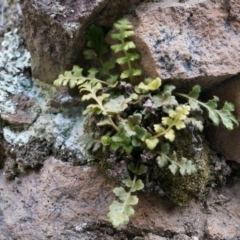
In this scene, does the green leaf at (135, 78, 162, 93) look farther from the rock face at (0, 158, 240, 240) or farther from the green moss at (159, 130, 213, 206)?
the rock face at (0, 158, 240, 240)

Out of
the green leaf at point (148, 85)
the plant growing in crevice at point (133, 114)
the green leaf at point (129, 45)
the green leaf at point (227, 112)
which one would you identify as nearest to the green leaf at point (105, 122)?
the plant growing in crevice at point (133, 114)

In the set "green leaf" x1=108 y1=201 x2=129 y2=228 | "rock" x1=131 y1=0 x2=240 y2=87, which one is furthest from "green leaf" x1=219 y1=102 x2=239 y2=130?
"green leaf" x1=108 y1=201 x2=129 y2=228

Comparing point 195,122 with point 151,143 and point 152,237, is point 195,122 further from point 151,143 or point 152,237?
point 152,237

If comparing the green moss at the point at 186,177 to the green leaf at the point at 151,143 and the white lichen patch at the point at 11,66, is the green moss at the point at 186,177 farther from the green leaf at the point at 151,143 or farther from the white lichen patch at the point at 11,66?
the white lichen patch at the point at 11,66

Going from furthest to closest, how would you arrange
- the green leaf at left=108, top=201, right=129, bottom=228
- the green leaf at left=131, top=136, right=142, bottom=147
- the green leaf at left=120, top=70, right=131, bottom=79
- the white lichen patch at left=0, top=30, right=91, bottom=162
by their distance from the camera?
the white lichen patch at left=0, top=30, right=91, bottom=162 → the green leaf at left=120, top=70, right=131, bottom=79 → the green leaf at left=131, top=136, right=142, bottom=147 → the green leaf at left=108, top=201, right=129, bottom=228

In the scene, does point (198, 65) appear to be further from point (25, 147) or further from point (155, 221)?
point (25, 147)

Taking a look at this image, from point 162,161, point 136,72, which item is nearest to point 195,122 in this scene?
point 162,161

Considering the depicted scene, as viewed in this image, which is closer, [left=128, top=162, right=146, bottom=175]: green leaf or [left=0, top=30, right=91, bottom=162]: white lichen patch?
[left=128, top=162, right=146, bottom=175]: green leaf
